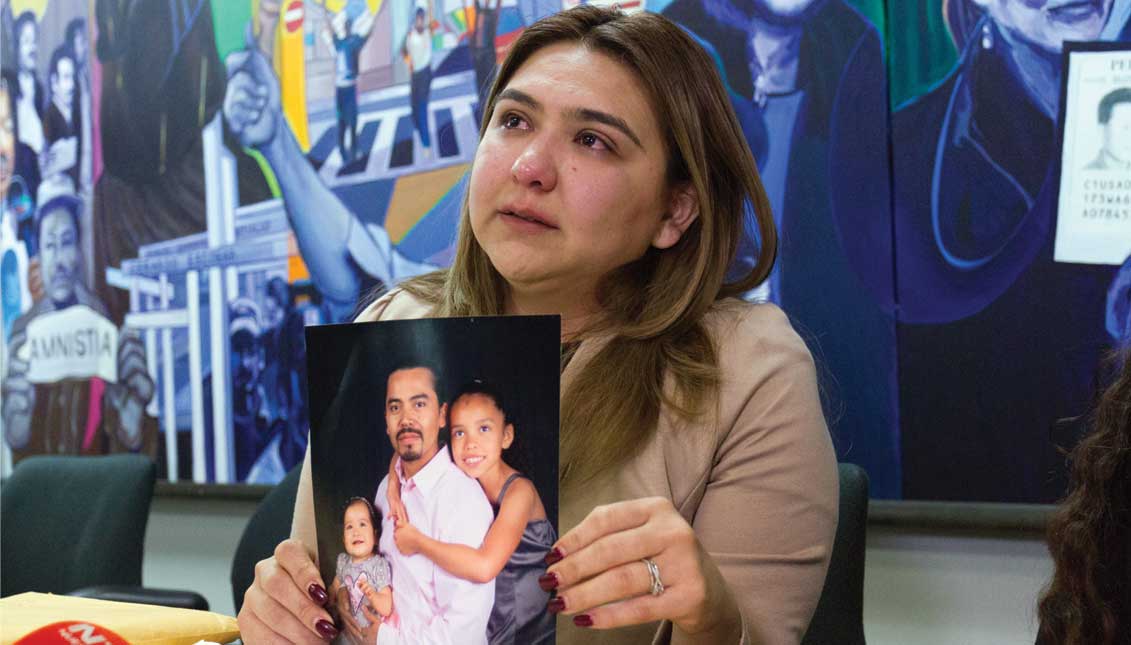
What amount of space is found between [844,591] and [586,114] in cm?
88

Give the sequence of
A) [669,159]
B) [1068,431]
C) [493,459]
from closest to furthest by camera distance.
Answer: [493,459]
[669,159]
[1068,431]

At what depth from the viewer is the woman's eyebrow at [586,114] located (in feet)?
4.02

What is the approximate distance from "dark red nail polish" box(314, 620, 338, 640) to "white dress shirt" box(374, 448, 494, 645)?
0.27 feet

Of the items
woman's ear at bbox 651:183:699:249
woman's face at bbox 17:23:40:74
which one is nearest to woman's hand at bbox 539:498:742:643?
woman's ear at bbox 651:183:699:249

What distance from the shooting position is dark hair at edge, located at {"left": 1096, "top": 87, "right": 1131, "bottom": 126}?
180 cm

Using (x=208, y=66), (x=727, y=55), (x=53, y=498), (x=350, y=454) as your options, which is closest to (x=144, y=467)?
(x=53, y=498)

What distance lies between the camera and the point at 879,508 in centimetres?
200

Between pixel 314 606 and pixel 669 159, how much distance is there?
2.30ft

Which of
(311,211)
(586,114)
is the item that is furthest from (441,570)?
(311,211)

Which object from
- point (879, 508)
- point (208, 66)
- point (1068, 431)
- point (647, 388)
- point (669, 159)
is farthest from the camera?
point (208, 66)

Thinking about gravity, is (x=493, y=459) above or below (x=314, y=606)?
above

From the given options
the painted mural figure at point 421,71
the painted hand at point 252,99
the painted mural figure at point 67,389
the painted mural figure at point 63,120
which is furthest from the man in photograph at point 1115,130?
the painted mural figure at point 63,120

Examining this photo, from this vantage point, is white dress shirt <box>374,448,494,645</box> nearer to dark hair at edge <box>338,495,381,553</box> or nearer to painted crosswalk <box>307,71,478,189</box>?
dark hair at edge <box>338,495,381,553</box>

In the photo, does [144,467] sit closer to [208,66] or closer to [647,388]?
[208,66]
